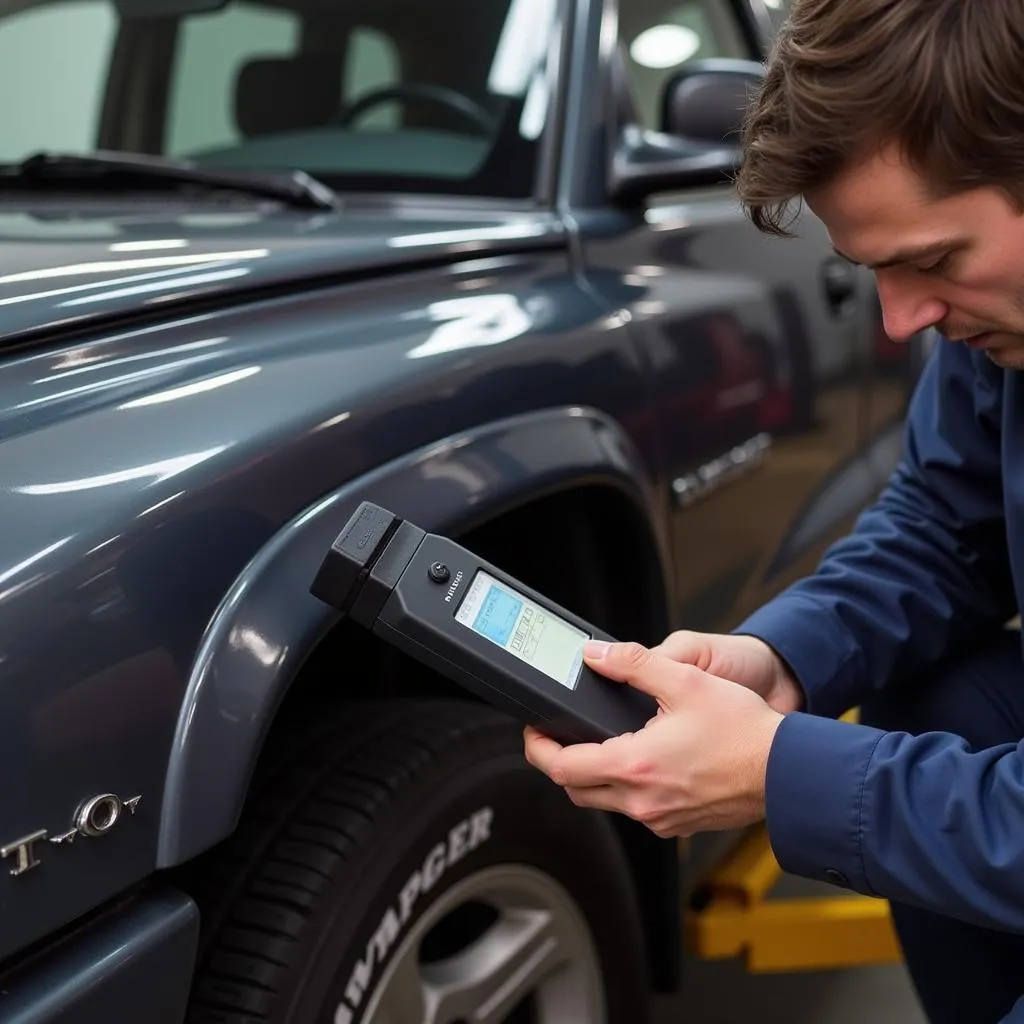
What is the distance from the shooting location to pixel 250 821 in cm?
110

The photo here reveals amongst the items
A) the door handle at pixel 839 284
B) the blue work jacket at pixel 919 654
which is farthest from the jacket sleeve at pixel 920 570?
the door handle at pixel 839 284

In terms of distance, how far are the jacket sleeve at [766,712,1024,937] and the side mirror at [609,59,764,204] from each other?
80 cm

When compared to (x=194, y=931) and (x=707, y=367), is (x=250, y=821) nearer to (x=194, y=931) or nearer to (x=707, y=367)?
(x=194, y=931)

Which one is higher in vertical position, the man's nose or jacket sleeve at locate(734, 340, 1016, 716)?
the man's nose

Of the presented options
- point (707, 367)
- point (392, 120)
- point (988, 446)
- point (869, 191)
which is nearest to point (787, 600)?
point (988, 446)

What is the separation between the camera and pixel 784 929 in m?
1.76

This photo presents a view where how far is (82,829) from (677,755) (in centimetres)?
44

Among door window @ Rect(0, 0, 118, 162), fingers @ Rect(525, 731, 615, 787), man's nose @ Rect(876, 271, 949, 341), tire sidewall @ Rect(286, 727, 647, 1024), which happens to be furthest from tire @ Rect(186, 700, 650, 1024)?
door window @ Rect(0, 0, 118, 162)

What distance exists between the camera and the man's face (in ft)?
3.20

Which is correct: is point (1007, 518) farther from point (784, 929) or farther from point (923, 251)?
point (784, 929)

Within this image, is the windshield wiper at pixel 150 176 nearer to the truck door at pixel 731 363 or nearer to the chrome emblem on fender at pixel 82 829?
the truck door at pixel 731 363

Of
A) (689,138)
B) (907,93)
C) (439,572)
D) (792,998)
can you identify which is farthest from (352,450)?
(792,998)

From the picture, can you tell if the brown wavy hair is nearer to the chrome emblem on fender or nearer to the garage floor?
the chrome emblem on fender

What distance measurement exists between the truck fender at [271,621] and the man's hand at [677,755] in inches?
8.0
